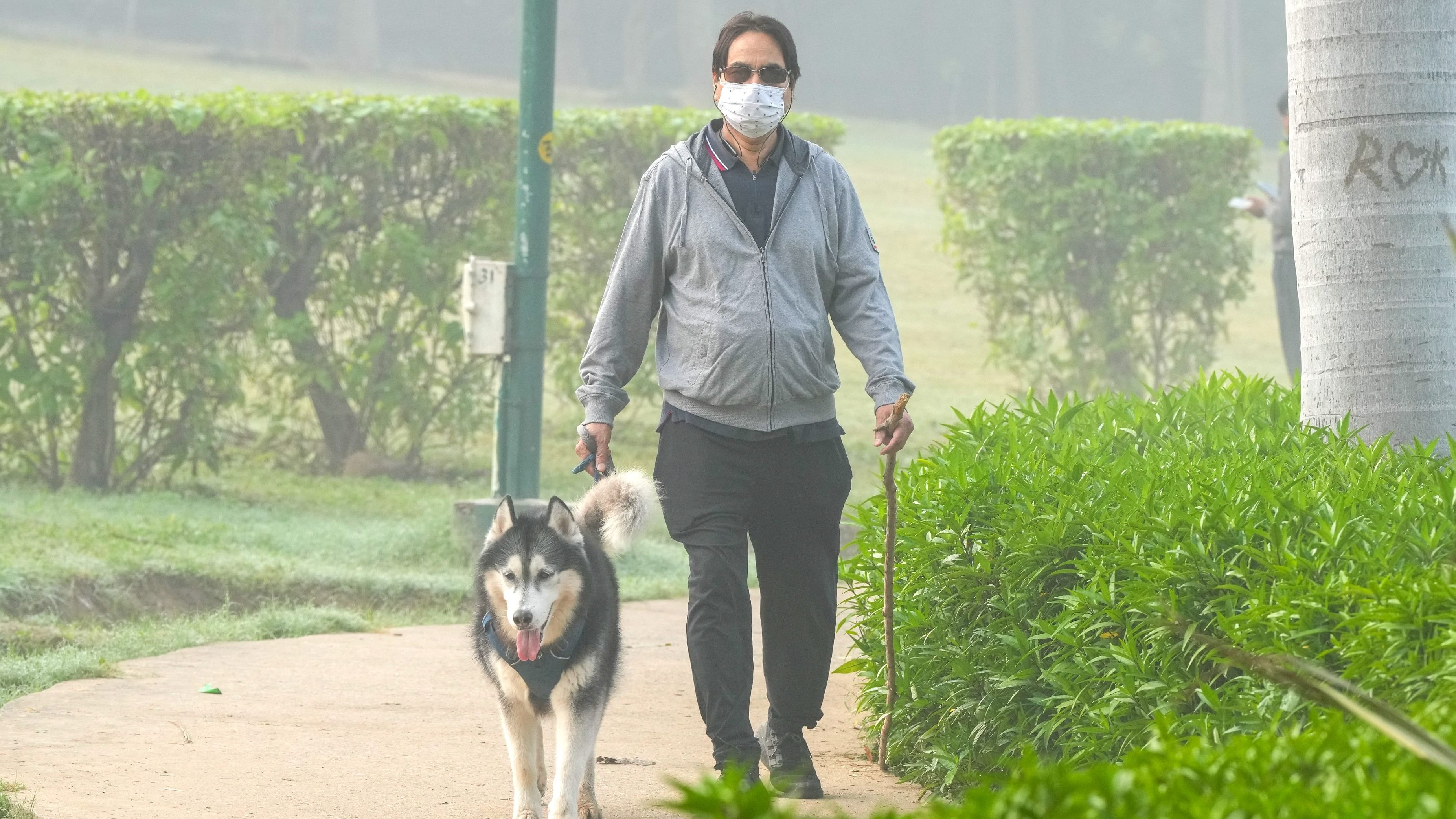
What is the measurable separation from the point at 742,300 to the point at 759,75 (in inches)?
26.2

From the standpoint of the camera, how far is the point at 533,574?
172 inches

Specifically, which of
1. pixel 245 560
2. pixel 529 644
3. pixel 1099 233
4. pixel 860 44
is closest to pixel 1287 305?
pixel 1099 233

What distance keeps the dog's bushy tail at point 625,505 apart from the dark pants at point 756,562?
54 mm

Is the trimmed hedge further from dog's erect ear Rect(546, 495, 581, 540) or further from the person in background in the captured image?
dog's erect ear Rect(546, 495, 581, 540)

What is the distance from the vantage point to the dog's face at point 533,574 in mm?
4328

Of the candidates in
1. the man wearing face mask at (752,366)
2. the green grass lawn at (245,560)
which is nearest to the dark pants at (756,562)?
the man wearing face mask at (752,366)

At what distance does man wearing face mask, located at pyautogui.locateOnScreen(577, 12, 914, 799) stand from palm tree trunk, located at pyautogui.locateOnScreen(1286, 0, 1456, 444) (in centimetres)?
136

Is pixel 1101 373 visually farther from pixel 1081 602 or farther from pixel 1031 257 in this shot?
pixel 1081 602

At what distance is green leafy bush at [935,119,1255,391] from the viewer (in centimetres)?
1394

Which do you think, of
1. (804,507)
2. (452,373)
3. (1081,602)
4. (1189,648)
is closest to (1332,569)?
(1189,648)

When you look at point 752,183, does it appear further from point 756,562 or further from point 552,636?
point 552,636

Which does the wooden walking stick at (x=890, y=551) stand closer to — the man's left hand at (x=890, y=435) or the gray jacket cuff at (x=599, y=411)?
the man's left hand at (x=890, y=435)

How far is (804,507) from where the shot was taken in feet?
15.2

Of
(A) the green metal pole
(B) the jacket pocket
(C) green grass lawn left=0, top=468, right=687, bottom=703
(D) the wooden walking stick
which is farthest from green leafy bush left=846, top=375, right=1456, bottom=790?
(A) the green metal pole
